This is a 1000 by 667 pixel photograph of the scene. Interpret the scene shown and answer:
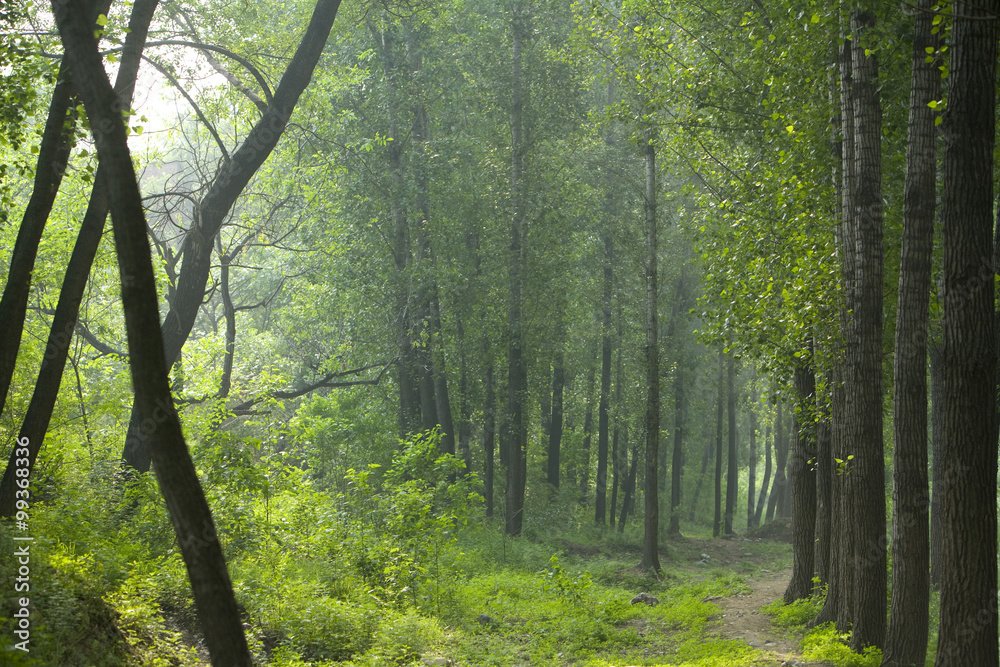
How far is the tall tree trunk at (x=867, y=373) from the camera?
845 cm

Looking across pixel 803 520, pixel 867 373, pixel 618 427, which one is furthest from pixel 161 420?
pixel 618 427

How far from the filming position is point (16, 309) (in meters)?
6.43

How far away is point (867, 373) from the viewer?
8.55 metres

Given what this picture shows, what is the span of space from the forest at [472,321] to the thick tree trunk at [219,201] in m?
0.05

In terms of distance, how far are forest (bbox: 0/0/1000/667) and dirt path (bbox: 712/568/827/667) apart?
0.34ft

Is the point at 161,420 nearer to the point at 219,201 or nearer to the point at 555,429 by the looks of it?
the point at 219,201

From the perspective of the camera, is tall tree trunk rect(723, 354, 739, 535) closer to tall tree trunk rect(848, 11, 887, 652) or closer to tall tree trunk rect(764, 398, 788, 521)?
tall tree trunk rect(764, 398, 788, 521)

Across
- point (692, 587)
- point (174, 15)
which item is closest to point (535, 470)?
point (692, 587)

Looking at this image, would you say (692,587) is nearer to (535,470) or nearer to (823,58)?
(823,58)

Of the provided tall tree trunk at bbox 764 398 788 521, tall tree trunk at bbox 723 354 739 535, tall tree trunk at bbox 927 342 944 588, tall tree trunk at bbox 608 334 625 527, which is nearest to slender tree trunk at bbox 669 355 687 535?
tall tree trunk at bbox 723 354 739 535

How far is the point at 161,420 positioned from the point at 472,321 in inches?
736

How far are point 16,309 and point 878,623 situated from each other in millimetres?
9378

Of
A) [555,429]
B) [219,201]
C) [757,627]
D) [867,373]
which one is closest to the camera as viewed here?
[867,373]

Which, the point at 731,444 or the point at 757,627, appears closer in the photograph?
the point at 757,627
